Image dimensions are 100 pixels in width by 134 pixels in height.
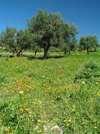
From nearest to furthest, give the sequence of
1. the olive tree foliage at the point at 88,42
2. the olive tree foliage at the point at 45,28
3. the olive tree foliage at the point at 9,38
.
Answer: the olive tree foliage at the point at 45,28 → the olive tree foliage at the point at 9,38 → the olive tree foliage at the point at 88,42

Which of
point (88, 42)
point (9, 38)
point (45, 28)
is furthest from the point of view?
point (88, 42)

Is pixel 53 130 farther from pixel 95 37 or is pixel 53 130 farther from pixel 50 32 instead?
pixel 95 37

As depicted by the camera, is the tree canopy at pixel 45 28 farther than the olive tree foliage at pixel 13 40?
No

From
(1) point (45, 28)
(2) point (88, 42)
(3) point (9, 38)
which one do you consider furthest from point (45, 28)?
(2) point (88, 42)

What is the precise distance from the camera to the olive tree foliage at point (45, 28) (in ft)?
67.8

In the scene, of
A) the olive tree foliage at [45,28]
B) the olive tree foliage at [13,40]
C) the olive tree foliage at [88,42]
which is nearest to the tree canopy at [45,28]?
the olive tree foliage at [45,28]

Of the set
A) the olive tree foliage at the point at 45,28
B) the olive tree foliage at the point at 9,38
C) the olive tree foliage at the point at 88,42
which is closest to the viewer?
the olive tree foliage at the point at 45,28

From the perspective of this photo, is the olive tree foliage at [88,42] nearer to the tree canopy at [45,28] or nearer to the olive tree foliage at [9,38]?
the tree canopy at [45,28]

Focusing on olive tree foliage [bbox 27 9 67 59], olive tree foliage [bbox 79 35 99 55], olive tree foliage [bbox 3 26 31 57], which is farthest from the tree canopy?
olive tree foliage [bbox 79 35 99 55]

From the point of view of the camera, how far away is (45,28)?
2070 centimetres

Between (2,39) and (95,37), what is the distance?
44.7 meters

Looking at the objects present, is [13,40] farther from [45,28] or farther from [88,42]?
[88,42]

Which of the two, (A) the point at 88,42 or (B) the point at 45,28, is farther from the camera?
(A) the point at 88,42

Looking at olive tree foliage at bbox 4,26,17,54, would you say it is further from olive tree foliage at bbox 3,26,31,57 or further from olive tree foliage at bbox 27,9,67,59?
olive tree foliage at bbox 27,9,67,59
